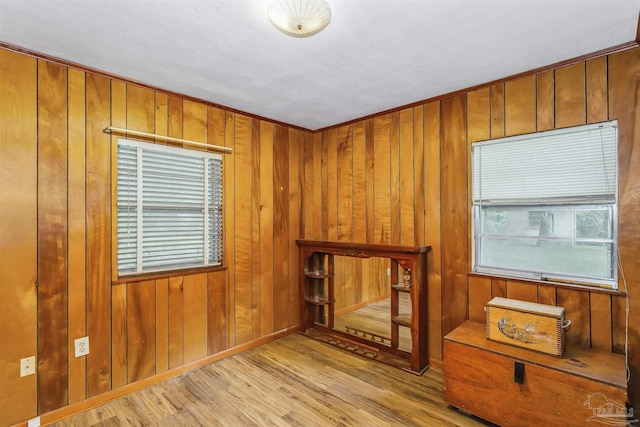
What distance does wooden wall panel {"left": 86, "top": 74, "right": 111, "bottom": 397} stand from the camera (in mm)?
2254

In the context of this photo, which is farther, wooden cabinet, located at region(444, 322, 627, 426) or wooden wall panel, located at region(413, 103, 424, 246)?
wooden wall panel, located at region(413, 103, 424, 246)

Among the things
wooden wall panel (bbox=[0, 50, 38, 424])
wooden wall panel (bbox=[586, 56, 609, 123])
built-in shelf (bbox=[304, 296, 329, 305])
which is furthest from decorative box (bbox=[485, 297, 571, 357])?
wooden wall panel (bbox=[0, 50, 38, 424])

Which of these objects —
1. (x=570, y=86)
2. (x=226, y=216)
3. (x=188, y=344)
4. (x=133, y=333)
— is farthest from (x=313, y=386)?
(x=570, y=86)

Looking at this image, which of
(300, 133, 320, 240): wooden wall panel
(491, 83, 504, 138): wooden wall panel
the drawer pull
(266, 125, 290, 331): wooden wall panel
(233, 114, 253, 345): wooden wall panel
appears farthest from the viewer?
(300, 133, 320, 240): wooden wall panel

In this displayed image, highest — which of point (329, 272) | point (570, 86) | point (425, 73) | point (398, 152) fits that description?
point (425, 73)

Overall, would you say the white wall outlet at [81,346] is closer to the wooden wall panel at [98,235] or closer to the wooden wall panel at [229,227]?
the wooden wall panel at [98,235]

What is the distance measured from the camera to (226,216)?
3.02m

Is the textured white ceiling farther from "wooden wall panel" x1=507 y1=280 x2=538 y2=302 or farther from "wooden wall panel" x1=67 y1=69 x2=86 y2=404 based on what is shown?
"wooden wall panel" x1=507 y1=280 x2=538 y2=302

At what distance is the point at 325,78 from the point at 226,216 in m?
1.57

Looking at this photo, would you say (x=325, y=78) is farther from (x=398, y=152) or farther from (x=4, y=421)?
(x=4, y=421)

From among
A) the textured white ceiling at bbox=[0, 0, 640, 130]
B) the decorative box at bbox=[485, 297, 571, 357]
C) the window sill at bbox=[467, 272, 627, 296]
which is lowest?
the decorative box at bbox=[485, 297, 571, 357]

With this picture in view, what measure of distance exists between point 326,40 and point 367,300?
252cm

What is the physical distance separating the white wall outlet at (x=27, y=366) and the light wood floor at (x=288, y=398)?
405 millimetres

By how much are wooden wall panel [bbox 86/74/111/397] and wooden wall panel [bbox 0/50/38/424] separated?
0.30m
